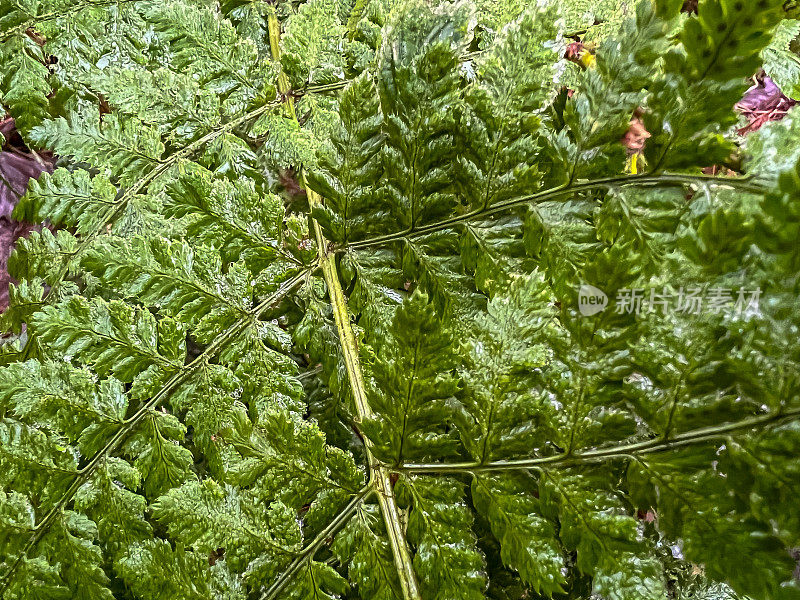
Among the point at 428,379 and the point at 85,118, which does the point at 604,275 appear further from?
the point at 85,118

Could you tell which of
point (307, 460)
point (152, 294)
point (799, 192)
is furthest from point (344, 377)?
point (799, 192)

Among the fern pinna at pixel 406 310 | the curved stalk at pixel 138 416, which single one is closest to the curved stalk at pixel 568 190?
the fern pinna at pixel 406 310

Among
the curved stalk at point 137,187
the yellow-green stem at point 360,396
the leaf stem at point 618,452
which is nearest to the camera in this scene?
the leaf stem at point 618,452

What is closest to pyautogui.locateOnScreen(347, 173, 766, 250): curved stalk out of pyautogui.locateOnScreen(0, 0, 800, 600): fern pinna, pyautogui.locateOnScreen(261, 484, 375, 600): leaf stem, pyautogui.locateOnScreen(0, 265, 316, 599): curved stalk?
pyautogui.locateOnScreen(0, 0, 800, 600): fern pinna

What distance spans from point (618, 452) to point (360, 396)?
0.46 meters

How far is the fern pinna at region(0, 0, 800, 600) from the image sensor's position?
2.22 ft

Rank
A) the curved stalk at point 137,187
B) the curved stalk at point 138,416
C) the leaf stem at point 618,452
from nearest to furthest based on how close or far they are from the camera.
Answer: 1. the leaf stem at point 618,452
2. the curved stalk at point 138,416
3. the curved stalk at point 137,187

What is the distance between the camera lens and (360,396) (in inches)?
40.0

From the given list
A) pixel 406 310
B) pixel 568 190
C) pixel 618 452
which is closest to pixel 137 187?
pixel 406 310

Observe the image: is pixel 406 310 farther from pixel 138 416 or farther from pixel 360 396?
pixel 138 416

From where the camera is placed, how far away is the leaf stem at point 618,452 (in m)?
Answer: 0.64

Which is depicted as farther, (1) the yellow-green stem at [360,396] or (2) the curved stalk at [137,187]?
(2) the curved stalk at [137,187]

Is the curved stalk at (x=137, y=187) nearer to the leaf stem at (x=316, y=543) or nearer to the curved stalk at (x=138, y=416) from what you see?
the curved stalk at (x=138, y=416)

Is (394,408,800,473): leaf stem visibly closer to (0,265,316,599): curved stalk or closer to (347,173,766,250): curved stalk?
(347,173,766,250): curved stalk
